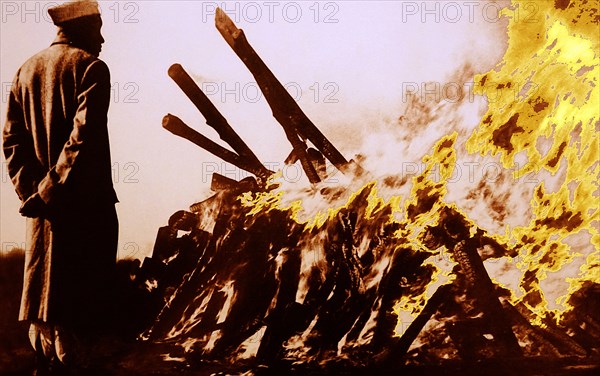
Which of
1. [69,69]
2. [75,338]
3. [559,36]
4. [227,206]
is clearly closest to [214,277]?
[227,206]

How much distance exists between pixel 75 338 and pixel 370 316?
43.8 inches

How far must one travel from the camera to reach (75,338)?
240 centimetres

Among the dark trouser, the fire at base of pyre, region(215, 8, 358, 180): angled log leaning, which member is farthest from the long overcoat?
region(215, 8, 358, 180): angled log leaning

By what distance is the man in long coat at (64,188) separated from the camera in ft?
7.86

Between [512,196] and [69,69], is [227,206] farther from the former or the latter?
[512,196]

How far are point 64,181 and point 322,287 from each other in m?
1.05

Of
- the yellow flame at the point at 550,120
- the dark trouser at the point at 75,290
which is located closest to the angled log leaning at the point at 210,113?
the dark trouser at the point at 75,290

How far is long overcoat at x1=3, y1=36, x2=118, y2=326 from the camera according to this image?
2396 millimetres

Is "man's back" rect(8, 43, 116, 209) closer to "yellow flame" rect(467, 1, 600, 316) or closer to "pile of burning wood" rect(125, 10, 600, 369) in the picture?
"pile of burning wood" rect(125, 10, 600, 369)

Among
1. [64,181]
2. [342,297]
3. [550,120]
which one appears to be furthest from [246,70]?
[550,120]

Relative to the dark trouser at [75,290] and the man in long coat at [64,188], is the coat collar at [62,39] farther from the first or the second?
the dark trouser at [75,290]

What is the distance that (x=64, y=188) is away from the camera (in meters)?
2.40

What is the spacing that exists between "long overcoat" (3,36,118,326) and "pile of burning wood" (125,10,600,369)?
0.23 meters

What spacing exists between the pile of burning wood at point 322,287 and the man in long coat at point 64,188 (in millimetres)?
236
